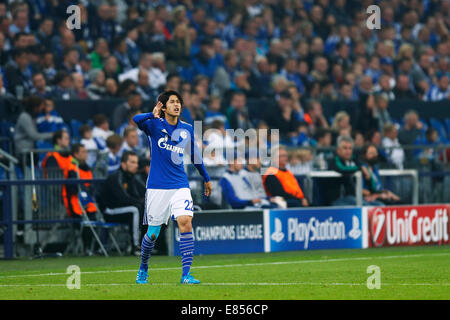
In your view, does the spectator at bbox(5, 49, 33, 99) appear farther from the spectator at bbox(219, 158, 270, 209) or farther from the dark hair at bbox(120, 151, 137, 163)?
the spectator at bbox(219, 158, 270, 209)

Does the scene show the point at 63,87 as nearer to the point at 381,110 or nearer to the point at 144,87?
the point at 144,87

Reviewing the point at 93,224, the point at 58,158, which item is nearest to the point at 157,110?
the point at 93,224

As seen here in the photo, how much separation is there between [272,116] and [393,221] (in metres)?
3.67

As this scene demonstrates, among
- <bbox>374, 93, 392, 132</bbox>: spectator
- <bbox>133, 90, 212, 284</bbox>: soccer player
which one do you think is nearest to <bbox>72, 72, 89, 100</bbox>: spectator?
<bbox>374, 93, 392, 132</bbox>: spectator

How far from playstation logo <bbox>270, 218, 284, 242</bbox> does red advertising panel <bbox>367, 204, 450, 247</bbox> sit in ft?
5.63

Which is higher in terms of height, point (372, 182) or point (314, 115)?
point (314, 115)

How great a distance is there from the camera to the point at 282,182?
1767cm

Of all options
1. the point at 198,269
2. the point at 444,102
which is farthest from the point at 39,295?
the point at 444,102

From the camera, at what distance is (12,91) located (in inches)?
714

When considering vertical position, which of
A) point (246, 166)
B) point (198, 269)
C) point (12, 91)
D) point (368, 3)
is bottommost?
point (198, 269)

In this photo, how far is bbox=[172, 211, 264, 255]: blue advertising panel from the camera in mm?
16625

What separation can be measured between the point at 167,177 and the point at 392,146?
9627 mm

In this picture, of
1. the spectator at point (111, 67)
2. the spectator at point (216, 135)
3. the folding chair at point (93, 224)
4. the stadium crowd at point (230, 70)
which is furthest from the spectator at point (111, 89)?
the folding chair at point (93, 224)
